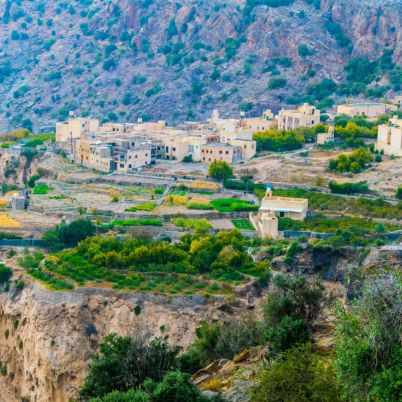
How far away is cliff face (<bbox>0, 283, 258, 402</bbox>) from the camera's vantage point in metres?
34.5

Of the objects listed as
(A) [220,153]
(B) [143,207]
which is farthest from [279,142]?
(B) [143,207]

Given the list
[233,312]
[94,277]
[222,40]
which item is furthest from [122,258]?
[222,40]

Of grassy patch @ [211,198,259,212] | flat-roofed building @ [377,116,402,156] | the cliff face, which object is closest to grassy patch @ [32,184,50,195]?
grassy patch @ [211,198,259,212]

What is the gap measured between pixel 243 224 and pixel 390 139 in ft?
45.2

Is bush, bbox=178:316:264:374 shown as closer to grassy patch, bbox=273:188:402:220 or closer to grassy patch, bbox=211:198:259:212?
grassy patch, bbox=273:188:402:220

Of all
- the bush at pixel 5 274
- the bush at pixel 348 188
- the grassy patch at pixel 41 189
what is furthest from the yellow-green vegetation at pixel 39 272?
the bush at pixel 348 188

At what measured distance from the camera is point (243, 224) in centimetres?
4494

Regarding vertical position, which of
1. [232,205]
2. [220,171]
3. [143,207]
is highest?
[220,171]

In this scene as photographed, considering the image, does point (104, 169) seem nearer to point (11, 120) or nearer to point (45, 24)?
point (11, 120)

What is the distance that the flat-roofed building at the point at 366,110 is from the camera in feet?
221

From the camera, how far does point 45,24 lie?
104 meters

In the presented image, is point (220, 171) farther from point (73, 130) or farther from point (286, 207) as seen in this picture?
point (73, 130)

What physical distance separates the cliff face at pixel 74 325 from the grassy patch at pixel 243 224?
8776 millimetres

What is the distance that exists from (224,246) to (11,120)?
172ft
